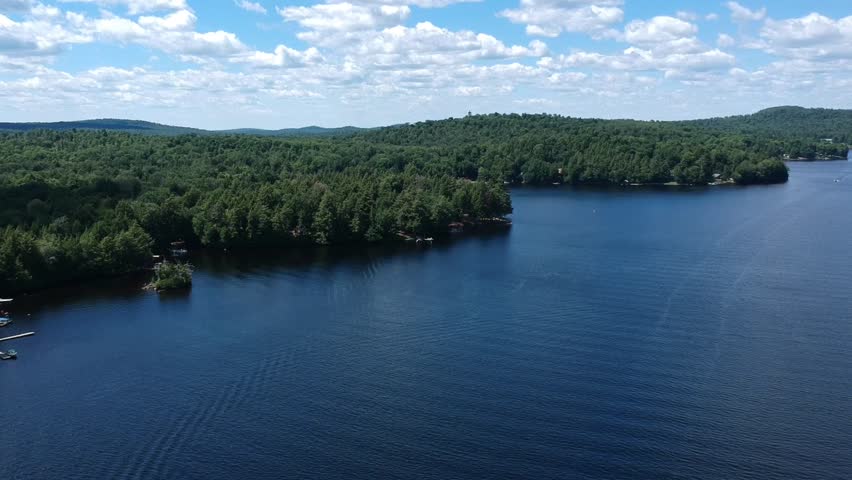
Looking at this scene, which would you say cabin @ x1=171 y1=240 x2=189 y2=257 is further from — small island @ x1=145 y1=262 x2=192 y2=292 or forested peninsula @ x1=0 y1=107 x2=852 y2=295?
small island @ x1=145 y1=262 x2=192 y2=292

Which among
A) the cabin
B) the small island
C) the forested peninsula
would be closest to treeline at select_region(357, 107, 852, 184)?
the forested peninsula

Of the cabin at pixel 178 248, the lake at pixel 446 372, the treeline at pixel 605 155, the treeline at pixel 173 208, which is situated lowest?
the lake at pixel 446 372

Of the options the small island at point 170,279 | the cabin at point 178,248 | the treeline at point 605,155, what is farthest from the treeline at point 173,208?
the treeline at point 605,155

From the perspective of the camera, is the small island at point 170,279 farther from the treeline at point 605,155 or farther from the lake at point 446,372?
the treeline at point 605,155

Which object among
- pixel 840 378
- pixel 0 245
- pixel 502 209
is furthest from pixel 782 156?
pixel 0 245

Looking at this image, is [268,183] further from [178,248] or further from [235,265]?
[235,265]

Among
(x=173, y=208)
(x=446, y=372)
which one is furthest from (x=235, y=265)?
(x=446, y=372)
